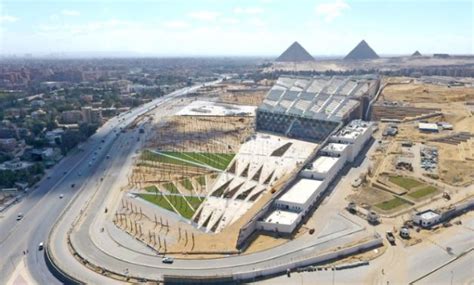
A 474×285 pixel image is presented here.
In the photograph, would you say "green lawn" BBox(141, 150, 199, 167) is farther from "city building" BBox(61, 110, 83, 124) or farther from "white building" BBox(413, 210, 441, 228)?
"city building" BBox(61, 110, 83, 124)

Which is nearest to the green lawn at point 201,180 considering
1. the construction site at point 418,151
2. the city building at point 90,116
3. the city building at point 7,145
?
the construction site at point 418,151

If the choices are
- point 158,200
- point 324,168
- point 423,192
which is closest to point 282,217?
point 324,168

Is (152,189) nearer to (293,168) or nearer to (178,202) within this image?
(178,202)

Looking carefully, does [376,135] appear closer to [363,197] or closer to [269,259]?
[363,197]

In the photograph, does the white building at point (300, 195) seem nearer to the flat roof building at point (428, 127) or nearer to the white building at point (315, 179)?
the white building at point (315, 179)

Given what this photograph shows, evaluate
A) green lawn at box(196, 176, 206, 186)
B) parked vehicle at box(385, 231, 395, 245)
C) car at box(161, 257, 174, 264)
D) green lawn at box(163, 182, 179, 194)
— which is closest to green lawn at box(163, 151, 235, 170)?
green lawn at box(196, 176, 206, 186)

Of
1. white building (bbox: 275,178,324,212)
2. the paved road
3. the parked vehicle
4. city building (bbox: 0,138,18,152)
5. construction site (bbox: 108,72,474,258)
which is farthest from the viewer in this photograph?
city building (bbox: 0,138,18,152)
